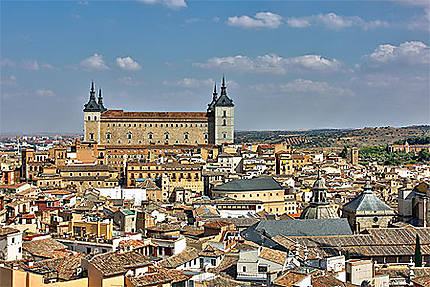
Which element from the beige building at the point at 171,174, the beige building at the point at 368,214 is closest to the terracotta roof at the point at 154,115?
the beige building at the point at 171,174

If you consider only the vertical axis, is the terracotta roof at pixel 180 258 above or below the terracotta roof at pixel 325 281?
below

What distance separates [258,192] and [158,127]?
37089 mm

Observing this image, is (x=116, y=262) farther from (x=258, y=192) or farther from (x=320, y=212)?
(x=258, y=192)

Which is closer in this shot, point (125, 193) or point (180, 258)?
point (180, 258)

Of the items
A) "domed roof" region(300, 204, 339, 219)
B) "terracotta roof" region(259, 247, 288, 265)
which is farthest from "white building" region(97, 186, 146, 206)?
"terracotta roof" region(259, 247, 288, 265)

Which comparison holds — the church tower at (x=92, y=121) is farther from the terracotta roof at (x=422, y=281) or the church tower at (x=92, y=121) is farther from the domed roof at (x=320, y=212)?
the terracotta roof at (x=422, y=281)

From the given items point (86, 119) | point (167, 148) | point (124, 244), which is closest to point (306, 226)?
point (124, 244)

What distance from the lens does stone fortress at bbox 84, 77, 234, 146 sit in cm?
8350

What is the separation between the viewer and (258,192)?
49.7 metres

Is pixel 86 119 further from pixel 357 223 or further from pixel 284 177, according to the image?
pixel 357 223

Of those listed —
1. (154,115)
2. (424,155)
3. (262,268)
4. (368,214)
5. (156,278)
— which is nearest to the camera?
(156,278)

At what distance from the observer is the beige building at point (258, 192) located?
49.2m

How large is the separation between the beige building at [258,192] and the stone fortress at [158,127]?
34.1m

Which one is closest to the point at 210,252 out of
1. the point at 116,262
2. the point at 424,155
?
the point at 116,262
